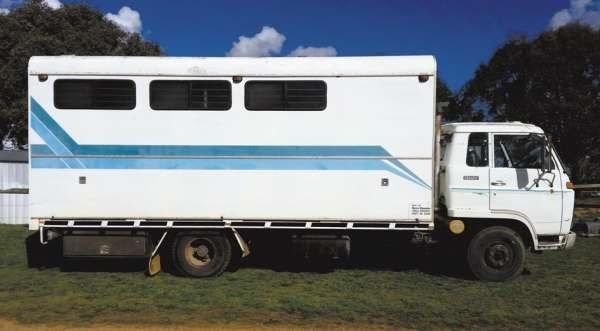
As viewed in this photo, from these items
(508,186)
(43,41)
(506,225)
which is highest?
(43,41)

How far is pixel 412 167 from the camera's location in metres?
8.19

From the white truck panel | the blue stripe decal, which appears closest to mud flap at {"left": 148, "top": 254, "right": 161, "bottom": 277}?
the white truck panel

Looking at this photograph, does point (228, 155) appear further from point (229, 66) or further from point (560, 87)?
point (560, 87)

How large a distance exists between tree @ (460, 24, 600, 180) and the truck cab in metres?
13.4

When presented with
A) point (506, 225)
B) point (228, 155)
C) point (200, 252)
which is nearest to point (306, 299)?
point (200, 252)

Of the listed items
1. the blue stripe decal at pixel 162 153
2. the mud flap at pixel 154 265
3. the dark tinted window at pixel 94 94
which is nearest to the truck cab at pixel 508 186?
the blue stripe decal at pixel 162 153

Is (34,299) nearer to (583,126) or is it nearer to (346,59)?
(346,59)

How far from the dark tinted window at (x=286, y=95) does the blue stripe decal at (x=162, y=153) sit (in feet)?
2.10

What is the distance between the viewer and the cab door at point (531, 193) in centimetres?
832

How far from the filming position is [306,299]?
7422 millimetres

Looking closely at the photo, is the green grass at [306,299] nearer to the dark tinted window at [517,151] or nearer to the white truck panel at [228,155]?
the white truck panel at [228,155]

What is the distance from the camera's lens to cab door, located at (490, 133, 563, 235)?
832 cm

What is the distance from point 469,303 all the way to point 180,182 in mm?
4594

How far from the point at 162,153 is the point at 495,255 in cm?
549
